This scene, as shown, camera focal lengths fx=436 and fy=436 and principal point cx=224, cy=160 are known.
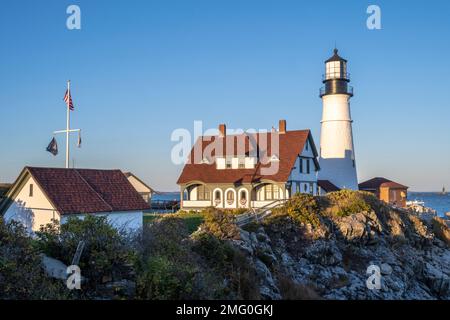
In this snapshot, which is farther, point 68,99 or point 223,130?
point 223,130

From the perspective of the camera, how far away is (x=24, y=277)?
9.22 metres

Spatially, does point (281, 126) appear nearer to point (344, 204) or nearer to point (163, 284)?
point (344, 204)

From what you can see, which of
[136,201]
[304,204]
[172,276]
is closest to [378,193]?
[304,204]

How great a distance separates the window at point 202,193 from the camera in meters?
37.4

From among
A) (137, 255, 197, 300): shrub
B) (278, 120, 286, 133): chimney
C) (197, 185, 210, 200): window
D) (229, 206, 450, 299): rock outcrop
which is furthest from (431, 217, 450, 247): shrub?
(137, 255, 197, 300): shrub

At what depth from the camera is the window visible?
3741 cm

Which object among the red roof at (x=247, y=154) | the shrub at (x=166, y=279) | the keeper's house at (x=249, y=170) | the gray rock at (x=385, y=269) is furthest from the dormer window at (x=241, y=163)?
the shrub at (x=166, y=279)

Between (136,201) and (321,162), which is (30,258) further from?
(321,162)

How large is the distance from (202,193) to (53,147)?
15119 mm

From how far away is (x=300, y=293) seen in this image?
16031 mm

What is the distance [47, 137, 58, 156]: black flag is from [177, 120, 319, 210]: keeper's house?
13757mm

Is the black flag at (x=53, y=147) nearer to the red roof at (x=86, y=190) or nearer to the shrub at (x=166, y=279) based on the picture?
the red roof at (x=86, y=190)

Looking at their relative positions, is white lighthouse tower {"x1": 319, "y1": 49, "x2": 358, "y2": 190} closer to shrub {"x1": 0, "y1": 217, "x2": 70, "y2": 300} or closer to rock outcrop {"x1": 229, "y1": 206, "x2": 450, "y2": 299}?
rock outcrop {"x1": 229, "y1": 206, "x2": 450, "y2": 299}

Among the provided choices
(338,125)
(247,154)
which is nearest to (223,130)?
(247,154)
